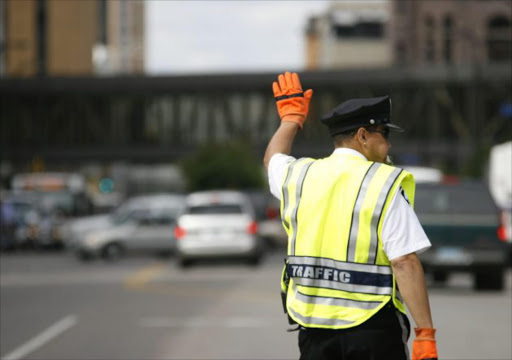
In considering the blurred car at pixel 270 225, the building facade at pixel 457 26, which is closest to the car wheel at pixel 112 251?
the blurred car at pixel 270 225

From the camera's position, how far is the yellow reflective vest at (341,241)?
4625 mm

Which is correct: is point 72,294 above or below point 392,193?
below

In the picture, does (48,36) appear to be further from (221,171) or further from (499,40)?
(221,171)

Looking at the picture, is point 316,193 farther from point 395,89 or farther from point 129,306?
point 395,89

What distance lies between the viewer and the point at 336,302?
4.67 meters

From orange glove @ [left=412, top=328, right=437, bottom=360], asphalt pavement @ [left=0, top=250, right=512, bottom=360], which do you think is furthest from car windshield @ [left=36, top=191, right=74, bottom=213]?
orange glove @ [left=412, top=328, right=437, bottom=360]

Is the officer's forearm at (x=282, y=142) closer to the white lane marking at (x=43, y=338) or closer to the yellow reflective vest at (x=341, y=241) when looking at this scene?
the yellow reflective vest at (x=341, y=241)

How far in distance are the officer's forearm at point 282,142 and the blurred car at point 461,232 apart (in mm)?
13120

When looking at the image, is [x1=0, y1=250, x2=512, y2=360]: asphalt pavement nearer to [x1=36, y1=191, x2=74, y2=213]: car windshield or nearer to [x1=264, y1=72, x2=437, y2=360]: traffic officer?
[x1=264, y1=72, x2=437, y2=360]: traffic officer

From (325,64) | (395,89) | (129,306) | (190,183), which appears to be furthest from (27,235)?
(325,64)

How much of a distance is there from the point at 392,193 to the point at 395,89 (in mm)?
79957

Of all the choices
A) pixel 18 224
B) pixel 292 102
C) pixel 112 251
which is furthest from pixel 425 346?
pixel 18 224

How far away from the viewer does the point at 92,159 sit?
88.7m

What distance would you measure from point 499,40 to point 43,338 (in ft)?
243
